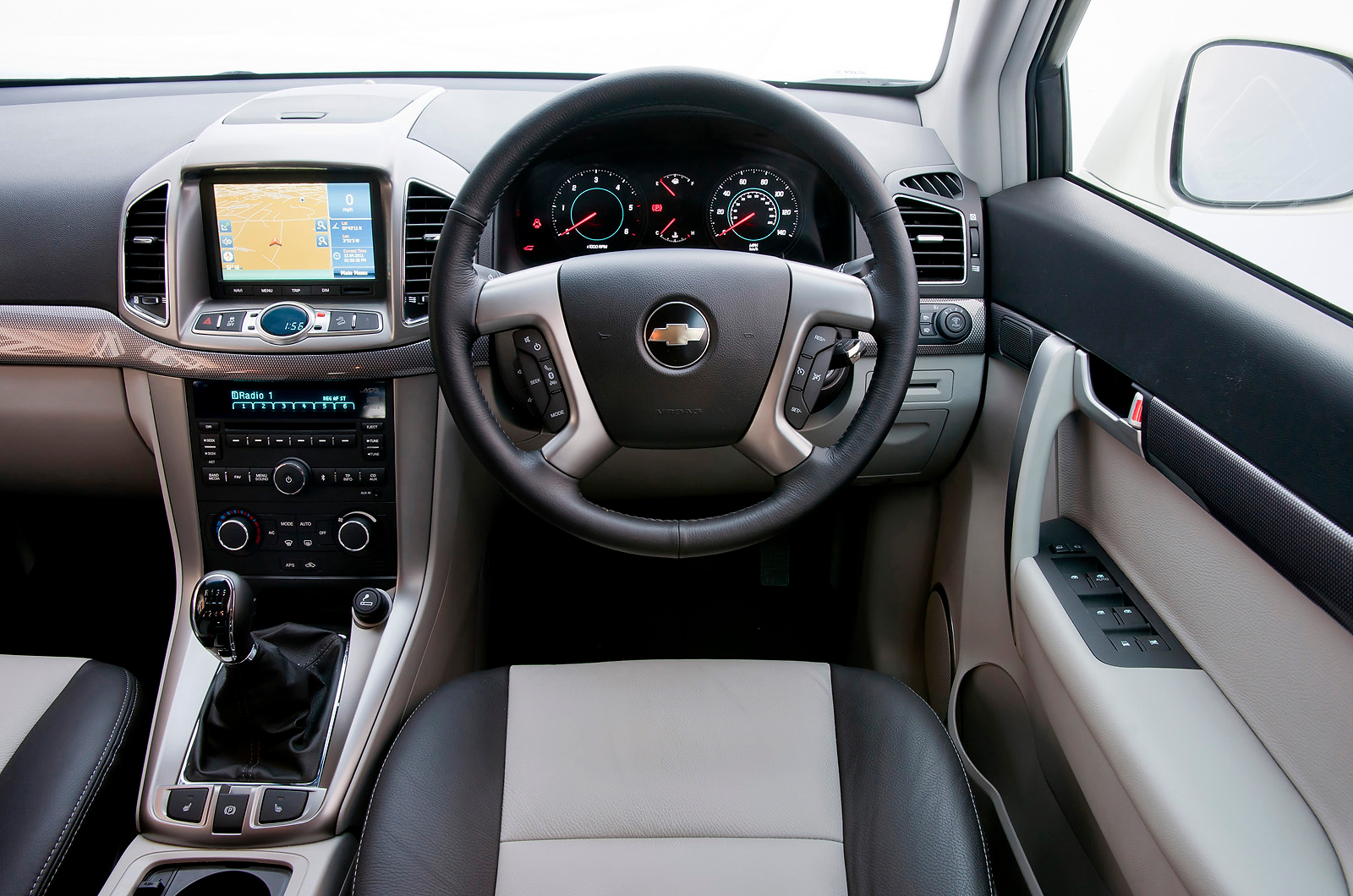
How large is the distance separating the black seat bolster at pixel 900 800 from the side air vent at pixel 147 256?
1.15 metres

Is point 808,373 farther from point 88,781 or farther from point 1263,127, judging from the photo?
point 88,781

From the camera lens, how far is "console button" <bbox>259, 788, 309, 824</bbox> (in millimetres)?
1102

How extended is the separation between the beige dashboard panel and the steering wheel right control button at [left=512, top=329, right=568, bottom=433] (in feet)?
2.39

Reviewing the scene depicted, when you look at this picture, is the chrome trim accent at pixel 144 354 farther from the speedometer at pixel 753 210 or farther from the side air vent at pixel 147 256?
the speedometer at pixel 753 210

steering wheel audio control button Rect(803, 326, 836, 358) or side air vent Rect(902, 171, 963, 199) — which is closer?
steering wheel audio control button Rect(803, 326, 836, 358)

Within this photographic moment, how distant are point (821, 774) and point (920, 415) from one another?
0.70 m

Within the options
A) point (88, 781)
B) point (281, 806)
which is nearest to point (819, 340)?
point (281, 806)

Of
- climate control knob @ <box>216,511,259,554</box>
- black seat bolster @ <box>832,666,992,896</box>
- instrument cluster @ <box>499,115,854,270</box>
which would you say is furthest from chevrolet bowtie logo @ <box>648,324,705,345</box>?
climate control knob @ <box>216,511,259,554</box>

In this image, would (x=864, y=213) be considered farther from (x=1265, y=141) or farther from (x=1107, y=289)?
(x=1265, y=141)

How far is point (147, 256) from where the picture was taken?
130 centimetres

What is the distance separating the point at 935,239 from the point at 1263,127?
0.47 metres

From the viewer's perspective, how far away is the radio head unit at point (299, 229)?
1295 millimetres

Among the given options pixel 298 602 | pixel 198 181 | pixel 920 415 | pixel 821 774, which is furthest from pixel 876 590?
pixel 198 181

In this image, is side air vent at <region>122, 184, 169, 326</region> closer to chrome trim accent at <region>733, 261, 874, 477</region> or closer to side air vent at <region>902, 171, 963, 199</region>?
chrome trim accent at <region>733, 261, 874, 477</region>
